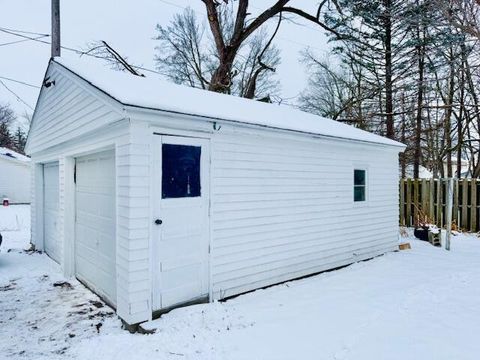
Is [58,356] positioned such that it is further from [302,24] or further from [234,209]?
[302,24]

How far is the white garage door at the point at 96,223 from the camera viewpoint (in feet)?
16.0

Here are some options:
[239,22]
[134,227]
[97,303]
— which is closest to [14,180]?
[239,22]

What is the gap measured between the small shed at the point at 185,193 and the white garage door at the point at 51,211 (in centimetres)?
9

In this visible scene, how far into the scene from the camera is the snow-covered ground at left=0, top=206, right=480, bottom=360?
3504mm

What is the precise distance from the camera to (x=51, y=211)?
7945mm

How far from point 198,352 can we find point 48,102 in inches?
252

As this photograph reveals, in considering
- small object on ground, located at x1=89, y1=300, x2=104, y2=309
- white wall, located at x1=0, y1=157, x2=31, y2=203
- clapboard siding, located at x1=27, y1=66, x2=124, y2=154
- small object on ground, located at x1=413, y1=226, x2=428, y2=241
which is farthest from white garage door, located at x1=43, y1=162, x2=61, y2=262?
white wall, located at x1=0, y1=157, x2=31, y2=203

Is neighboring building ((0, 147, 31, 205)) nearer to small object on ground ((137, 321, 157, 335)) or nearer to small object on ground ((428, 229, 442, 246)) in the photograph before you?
small object on ground ((137, 321, 157, 335))

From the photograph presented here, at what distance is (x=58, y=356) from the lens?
3.47 metres

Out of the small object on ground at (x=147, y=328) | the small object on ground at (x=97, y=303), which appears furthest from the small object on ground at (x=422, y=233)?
the small object on ground at (x=97, y=303)

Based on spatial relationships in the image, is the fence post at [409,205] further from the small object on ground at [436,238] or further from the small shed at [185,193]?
the small shed at [185,193]

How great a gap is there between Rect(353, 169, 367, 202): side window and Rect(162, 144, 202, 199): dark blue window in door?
424 cm

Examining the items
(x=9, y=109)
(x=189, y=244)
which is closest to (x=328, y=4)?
(x=189, y=244)

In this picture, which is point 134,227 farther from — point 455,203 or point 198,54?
point 198,54
